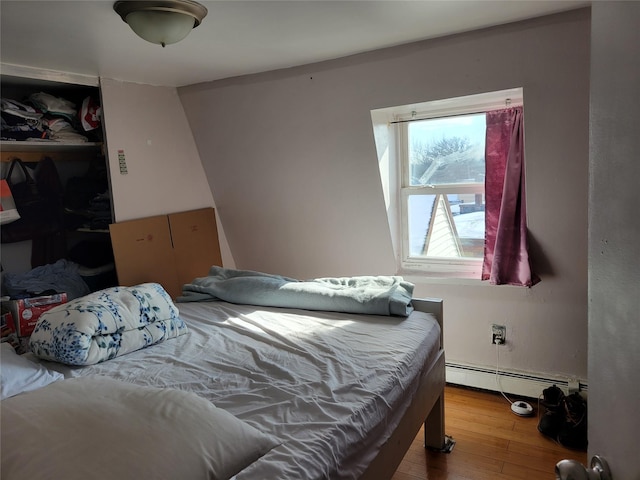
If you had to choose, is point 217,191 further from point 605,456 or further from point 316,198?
point 605,456

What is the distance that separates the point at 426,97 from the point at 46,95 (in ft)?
7.44

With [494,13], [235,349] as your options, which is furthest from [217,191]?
[494,13]

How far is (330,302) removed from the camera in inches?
91.8

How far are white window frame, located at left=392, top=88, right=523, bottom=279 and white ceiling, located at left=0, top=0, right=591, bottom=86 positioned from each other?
1.74 ft

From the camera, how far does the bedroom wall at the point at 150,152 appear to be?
293cm

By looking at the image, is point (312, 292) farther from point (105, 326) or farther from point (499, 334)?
point (499, 334)

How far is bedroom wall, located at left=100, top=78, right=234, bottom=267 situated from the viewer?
2928 millimetres

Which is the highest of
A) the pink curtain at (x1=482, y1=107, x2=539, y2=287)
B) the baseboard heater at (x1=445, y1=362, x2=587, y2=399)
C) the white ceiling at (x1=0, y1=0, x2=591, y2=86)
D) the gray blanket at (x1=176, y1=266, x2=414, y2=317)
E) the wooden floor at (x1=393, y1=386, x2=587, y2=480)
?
the white ceiling at (x1=0, y1=0, x2=591, y2=86)

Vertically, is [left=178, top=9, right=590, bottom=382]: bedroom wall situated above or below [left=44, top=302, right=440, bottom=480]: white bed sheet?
above

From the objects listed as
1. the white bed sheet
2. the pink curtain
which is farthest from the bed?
the pink curtain

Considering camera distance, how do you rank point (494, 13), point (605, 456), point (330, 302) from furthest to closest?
point (330, 302) < point (494, 13) < point (605, 456)

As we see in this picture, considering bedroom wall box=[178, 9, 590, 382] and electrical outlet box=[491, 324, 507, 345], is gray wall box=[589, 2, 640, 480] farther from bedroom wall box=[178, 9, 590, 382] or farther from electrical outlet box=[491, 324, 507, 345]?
electrical outlet box=[491, 324, 507, 345]

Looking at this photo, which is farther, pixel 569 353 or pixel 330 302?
pixel 569 353

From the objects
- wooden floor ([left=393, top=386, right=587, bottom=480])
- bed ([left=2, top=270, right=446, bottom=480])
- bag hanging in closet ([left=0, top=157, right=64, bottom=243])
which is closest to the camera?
bed ([left=2, top=270, right=446, bottom=480])
